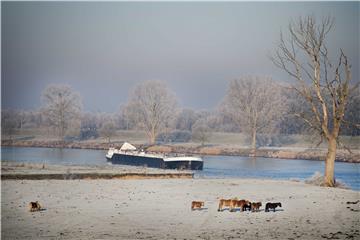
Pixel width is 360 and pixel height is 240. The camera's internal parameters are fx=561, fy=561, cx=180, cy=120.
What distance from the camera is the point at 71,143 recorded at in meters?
95.0

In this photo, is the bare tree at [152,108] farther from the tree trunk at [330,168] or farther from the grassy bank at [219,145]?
the tree trunk at [330,168]

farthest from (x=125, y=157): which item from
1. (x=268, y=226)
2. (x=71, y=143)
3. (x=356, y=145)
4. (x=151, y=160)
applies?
(x=268, y=226)

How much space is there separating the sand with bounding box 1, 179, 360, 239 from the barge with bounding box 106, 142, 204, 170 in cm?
2485

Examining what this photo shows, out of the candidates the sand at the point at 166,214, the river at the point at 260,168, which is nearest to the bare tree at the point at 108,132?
the river at the point at 260,168

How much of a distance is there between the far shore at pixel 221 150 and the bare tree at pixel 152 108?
3197 millimetres

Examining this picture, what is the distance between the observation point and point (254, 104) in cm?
7444

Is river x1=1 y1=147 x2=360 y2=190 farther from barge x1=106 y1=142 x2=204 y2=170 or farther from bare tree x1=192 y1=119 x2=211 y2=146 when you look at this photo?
bare tree x1=192 y1=119 x2=211 y2=146

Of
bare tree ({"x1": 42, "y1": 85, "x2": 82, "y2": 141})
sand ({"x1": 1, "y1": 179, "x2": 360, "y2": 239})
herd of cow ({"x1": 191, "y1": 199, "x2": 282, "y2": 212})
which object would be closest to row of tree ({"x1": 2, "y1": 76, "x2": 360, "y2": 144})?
bare tree ({"x1": 42, "y1": 85, "x2": 82, "y2": 141})

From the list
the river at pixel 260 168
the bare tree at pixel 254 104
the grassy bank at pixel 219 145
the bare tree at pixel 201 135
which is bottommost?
the river at pixel 260 168

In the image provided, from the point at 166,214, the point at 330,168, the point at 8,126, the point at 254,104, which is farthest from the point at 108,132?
the point at 166,214

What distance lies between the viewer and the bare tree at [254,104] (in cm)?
7456

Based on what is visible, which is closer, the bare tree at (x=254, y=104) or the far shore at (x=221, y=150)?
the far shore at (x=221, y=150)

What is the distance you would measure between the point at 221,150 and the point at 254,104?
971 cm

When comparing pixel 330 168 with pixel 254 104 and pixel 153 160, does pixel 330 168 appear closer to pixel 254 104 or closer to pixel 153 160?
pixel 153 160
